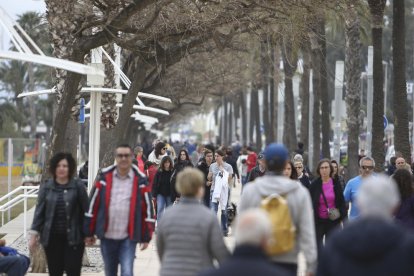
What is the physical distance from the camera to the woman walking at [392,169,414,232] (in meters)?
11.3

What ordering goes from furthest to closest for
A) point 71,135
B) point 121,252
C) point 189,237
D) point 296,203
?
point 71,135
point 121,252
point 296,203
point 189,237

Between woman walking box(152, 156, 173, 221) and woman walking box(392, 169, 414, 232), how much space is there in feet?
32.3

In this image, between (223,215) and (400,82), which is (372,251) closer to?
(223,215)

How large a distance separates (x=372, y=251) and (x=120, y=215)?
4410mm

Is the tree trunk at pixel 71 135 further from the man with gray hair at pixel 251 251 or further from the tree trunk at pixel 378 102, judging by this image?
the man with gray hair at pixel 251 251

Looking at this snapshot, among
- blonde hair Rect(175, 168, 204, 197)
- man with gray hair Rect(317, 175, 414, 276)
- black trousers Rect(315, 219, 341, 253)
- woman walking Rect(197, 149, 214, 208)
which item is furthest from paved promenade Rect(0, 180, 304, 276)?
man with gray hair Rect(317, 175, 414, 276)

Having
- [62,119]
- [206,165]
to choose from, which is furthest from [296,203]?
[206,165]

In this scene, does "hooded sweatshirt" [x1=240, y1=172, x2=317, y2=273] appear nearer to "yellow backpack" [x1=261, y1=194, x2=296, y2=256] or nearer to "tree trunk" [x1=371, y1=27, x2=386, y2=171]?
"yellow backpack" [x1=261, y1=194, x2=296, y2=256]

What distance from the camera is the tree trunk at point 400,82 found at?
2577cm

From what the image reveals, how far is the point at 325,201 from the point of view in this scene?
13188 millimetres

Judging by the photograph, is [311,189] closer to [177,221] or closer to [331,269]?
[177,221]

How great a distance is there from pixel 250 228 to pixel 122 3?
11.1m

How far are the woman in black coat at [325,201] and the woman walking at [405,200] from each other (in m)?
1.74

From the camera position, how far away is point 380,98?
2767 centimetres
